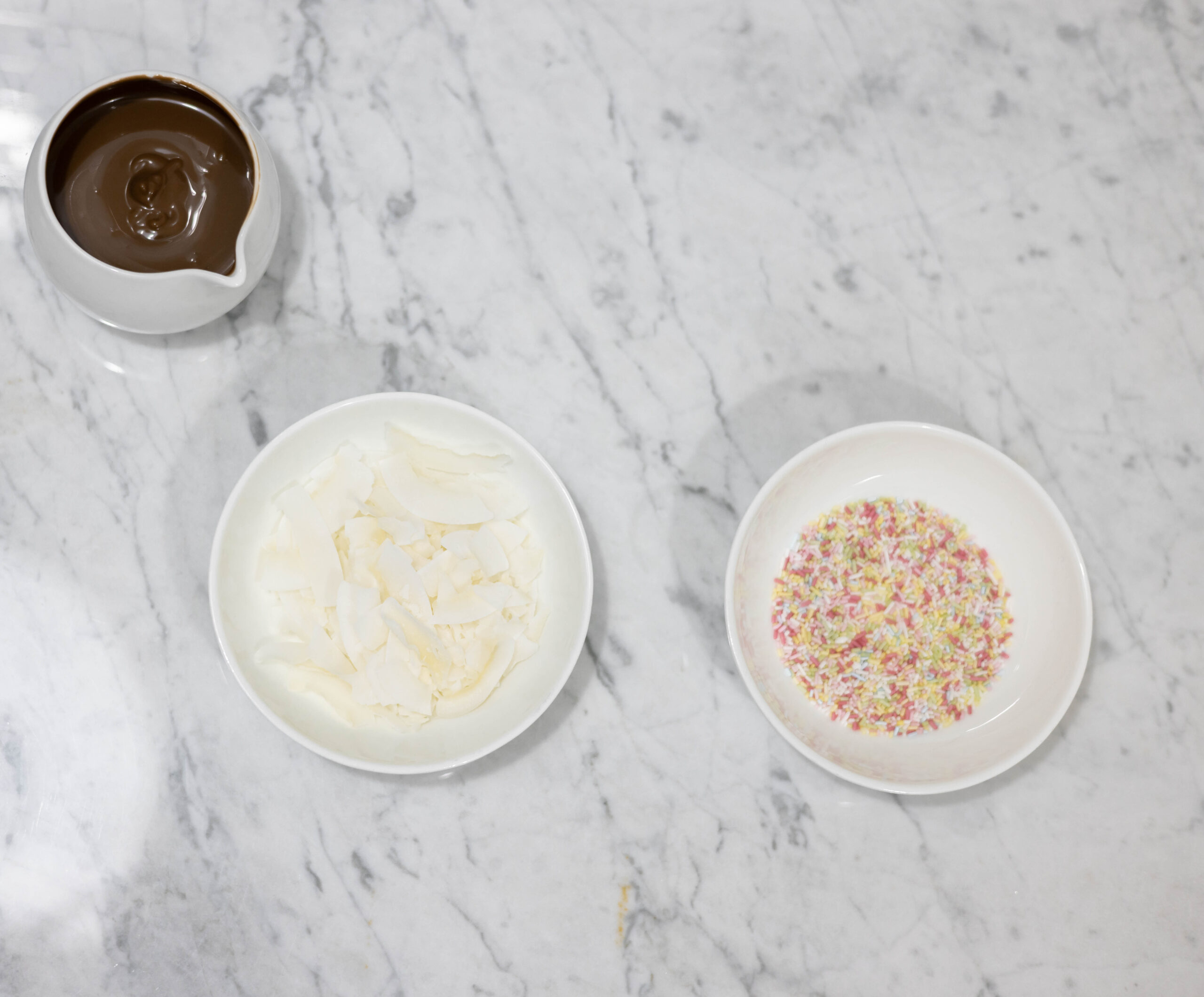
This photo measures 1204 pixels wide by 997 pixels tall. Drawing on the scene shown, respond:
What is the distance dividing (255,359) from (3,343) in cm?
27

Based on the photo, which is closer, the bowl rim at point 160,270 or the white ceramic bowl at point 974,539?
the bowl rim at point 160,270

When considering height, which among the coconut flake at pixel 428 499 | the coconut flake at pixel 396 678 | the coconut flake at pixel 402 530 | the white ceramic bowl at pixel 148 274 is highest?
the white ceramic bowl at pixel 148 274

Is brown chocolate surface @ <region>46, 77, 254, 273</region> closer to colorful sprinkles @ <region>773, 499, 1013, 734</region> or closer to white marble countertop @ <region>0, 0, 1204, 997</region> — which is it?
white marble countertop @ <region>0, 0, 1204, 997</region>

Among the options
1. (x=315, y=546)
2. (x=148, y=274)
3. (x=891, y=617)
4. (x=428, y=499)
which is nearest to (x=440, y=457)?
(x=428, y=499)

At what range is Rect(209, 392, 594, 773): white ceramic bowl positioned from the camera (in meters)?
0.86

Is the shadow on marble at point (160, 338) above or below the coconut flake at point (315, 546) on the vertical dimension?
above

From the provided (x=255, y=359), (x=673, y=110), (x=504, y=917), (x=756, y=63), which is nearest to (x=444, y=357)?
(x=255, y=359)

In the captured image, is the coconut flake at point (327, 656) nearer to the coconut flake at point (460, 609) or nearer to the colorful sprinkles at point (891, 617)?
the coconut flake at point (460, 609)

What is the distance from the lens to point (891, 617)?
3.18 ft

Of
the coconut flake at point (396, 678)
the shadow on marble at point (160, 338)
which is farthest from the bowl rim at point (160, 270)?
the coconut flake at point (396, 678)

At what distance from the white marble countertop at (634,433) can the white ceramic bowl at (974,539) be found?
0.17ft

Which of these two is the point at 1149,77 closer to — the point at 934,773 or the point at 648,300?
the point at 648,300

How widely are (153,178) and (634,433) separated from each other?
20.8 inches

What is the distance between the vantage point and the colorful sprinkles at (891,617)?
0.97m
